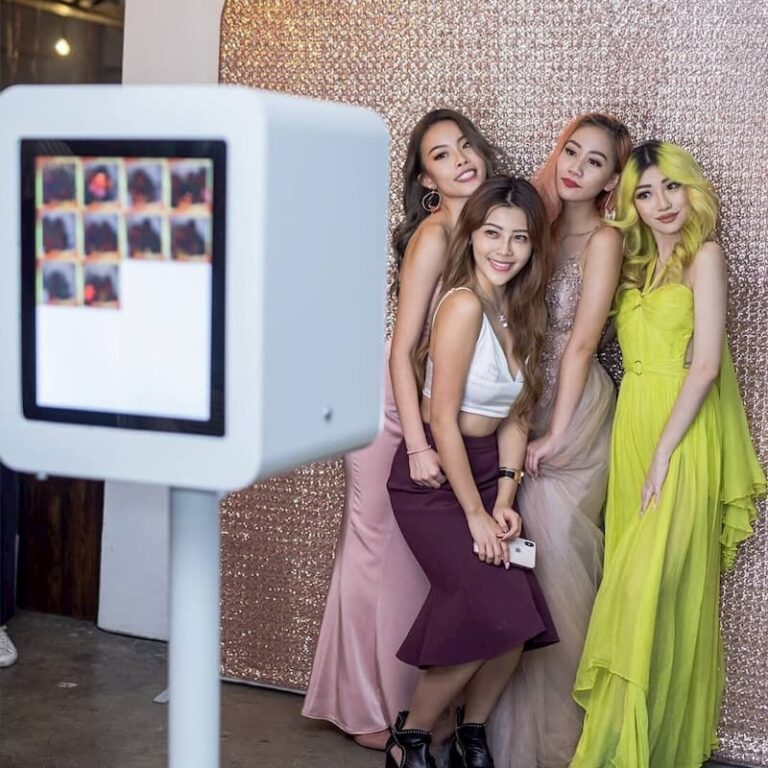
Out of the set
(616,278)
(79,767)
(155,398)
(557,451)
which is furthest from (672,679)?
(155,398)

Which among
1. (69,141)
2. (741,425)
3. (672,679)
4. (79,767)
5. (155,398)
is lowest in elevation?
(79,767)

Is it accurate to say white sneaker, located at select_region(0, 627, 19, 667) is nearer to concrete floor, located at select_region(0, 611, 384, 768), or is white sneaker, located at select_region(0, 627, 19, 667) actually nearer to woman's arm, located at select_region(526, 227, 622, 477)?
concrete floor, located at select_region(0, 611, 384, 768)

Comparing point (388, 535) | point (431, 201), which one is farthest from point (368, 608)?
point (431, 201)

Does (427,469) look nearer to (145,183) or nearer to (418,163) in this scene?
(418,163)

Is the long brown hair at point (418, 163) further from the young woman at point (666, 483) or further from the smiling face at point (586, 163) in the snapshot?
the young woman at point (666, 483)

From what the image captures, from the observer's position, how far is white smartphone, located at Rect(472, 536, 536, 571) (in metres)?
3.19

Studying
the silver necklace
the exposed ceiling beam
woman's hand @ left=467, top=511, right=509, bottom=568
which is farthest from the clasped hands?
the exposed ceiling beam

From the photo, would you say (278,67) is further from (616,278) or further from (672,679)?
(672,679)

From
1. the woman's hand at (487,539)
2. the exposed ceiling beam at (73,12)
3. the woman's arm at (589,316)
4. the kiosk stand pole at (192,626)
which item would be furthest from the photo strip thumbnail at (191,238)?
the exposed ceiling beam at (73,12)

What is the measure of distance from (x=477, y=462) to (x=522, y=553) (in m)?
0.25

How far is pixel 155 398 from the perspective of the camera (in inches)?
46.3

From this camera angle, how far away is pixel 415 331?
333 centimetres

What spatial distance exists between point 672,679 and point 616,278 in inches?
38.9

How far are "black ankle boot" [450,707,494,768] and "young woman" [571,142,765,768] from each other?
25cm
